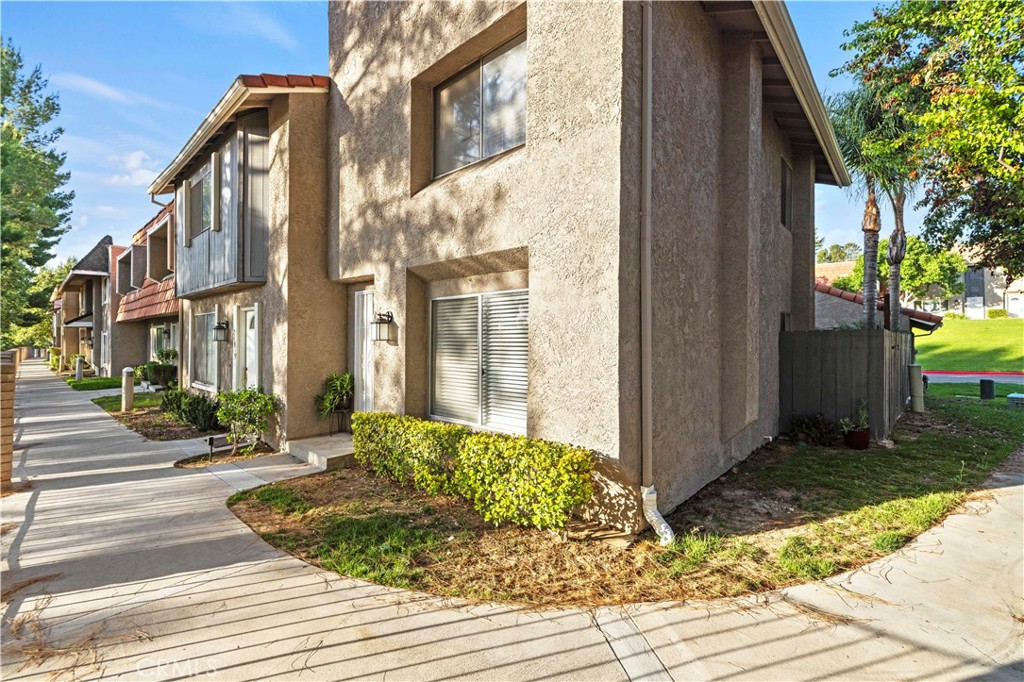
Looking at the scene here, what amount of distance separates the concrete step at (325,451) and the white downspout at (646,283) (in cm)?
479

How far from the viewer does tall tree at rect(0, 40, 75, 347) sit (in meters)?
14.5

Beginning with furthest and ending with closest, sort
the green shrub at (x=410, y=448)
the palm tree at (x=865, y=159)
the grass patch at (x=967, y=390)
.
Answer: the grass patch at (x=967, y=390) → the palm tree at (x=865, y=159) → the green shrub at (x=410, y=448)

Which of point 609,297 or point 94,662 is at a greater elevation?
point 609,297

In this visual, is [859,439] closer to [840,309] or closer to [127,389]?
[840,309]

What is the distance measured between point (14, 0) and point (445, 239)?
7.53 m

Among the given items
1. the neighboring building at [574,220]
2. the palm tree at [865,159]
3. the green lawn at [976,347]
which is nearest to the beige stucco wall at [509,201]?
the neighboring building at [574,220]

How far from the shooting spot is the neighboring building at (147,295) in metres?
16.1

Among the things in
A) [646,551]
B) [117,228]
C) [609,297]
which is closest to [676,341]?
[609,297]

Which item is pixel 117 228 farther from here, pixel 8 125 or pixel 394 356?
pixel 394 356

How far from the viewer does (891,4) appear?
13.7 m

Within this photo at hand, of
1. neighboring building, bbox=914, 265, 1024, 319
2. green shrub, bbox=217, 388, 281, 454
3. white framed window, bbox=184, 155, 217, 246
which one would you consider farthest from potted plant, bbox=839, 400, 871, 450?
neighboring building, bbox=914, 265, 1024, 319

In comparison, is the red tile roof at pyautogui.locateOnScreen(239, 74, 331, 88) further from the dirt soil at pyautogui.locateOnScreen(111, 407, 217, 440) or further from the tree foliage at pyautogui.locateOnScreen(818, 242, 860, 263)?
the tree foliage at pyautogui.locateOnScreen(818, 242, 860, 263)

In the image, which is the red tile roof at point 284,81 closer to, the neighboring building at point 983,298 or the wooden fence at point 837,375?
the wooden fence at point 837,375

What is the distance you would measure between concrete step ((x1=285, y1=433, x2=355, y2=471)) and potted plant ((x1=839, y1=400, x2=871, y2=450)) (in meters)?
8.35
